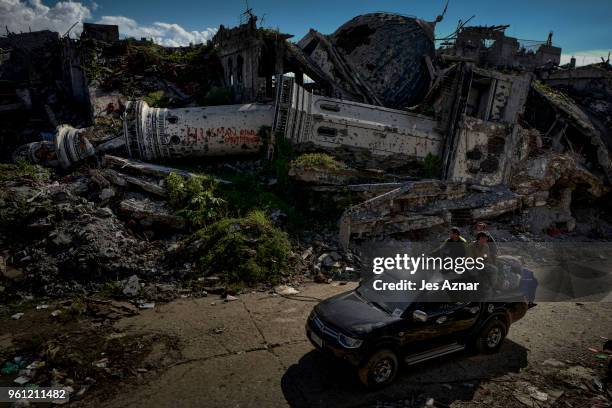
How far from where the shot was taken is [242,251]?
8859mm

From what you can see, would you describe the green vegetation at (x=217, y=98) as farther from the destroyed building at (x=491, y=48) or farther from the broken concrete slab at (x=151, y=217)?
the destroyed building at (x=491, y=48)

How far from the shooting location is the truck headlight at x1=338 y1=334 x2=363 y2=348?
4.98 m

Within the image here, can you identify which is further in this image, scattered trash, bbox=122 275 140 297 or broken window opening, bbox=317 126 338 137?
broken window opening, bbox=317 126 338 137

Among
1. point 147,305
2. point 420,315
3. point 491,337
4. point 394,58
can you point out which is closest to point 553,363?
point 491,337

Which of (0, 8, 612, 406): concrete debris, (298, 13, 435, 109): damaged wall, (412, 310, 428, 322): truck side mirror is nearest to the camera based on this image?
(412, 310, 428, 322): truck side mirror

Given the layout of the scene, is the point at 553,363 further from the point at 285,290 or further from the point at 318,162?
the point at 318,162

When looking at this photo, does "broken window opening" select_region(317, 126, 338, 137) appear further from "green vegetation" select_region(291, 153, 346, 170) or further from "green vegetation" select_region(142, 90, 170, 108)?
"green vegetation" select_region(142, 90, 170, 108)

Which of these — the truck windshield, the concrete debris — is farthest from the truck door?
the concrete debris

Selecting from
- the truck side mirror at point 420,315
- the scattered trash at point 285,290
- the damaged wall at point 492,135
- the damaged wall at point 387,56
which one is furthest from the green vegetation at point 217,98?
the truck side mirror at point 420,315

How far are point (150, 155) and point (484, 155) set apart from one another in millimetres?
11478

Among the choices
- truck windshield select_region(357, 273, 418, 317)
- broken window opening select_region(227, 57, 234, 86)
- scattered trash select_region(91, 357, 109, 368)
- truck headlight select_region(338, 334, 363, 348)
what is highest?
broken window opening select_region(227, 57, 234, 86)

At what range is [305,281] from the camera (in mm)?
9000

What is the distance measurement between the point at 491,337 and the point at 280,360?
3.37 meters

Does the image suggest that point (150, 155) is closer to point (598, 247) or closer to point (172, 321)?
point (172, 321)
